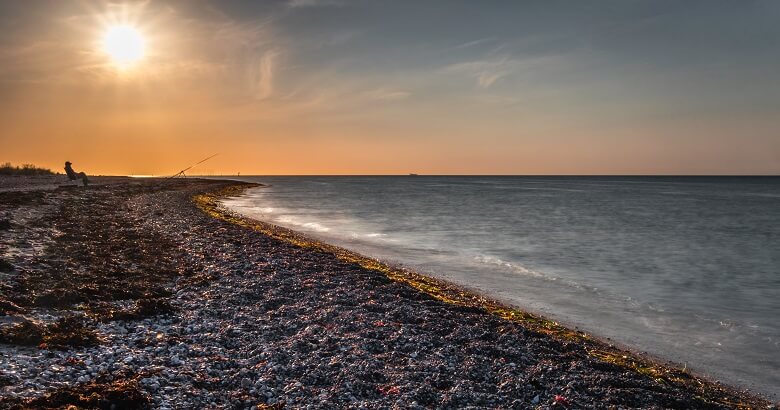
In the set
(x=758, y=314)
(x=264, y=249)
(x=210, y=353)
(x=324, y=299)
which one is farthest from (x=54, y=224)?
(x=758, y=314)

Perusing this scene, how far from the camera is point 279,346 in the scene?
966 centimetres

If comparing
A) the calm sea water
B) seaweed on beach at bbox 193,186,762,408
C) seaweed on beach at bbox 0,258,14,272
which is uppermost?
seaweed on beach at bbox 0,258,14,272

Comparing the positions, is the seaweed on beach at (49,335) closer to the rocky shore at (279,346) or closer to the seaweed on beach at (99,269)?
the rocky shore at (279,346)

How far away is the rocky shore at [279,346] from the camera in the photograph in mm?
7738

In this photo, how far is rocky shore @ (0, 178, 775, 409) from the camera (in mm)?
7738

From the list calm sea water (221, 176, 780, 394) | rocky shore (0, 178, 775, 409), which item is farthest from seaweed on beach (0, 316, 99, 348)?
calm sea water (221, 176, 780, 394)

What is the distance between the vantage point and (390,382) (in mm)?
8500

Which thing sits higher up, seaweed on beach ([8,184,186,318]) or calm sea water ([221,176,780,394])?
seaweed on beach ([8,184,186,318])

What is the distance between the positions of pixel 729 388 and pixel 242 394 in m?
10.3

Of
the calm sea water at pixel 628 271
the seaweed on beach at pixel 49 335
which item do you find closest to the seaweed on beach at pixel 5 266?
the seaweed on beach at pixel 49 335

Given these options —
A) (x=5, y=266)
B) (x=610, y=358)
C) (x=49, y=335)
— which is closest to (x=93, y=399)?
(x=49, y=335)

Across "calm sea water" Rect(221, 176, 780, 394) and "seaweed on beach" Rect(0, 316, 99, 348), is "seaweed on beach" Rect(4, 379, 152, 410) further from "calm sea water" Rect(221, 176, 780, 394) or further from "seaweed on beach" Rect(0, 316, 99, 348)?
"calm sea water" Rect(221, 176, 780, 394)

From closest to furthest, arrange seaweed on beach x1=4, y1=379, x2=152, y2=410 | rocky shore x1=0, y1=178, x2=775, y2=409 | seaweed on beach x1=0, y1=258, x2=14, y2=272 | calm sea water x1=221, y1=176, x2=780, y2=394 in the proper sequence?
1. seaweed on beach x1=4, y1=379, x2=152, y2=410
2. rocky shore x1=0, y1=178, x2=775, y2=409
3. seaweed on beach x1=0, y1=258, x2=14, y2=272
4. calm sea water x1=221, y1=176, x2=780, y2=394

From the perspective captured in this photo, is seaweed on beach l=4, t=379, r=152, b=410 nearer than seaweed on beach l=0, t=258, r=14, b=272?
Yes
